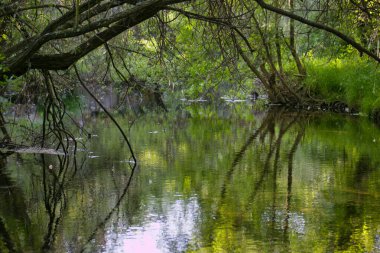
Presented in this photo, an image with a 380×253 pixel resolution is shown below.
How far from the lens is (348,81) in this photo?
950 inches

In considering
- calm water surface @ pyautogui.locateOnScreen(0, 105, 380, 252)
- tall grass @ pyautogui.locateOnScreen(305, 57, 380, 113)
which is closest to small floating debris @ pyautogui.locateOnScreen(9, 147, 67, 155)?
calm water surface @ pyautogui.locateOnScreen(0, 105, 380, 252)

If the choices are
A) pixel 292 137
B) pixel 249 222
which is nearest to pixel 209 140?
pixel 292 137

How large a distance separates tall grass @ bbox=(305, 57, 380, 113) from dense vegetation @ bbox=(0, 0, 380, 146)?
4 centimetres

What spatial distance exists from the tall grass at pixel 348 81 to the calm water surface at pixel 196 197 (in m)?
7.19

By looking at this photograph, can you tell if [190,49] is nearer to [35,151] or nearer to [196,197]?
[35,151]

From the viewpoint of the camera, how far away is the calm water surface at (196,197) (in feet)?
21.5

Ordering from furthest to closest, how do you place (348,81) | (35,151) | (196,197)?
(348,81) → (35,151) → (196,197)

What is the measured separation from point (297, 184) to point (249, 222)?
2.56 m

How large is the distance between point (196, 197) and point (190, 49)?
10346 millimetres

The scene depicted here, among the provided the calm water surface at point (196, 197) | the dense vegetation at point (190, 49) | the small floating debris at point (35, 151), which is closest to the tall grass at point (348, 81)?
the dense vegetation at point (190, 49)

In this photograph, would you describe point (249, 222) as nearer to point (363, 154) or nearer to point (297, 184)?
point (297, 184)

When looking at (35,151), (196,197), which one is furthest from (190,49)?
(196,197)

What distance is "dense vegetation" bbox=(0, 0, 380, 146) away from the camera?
29.4 ft

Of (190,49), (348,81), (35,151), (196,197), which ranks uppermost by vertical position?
(190,49)
